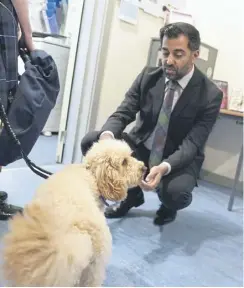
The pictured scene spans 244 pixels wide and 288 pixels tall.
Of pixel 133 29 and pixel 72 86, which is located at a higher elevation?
pixel 133 29

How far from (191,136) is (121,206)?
21.7 inches

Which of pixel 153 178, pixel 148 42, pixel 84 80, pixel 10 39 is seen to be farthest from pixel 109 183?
pixel 148 42

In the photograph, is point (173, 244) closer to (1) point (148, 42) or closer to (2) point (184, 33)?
(2) point (184, 33)

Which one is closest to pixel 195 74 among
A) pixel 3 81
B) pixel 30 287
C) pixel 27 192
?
pixel 3 81

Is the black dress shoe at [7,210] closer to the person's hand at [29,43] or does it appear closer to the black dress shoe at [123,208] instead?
the black dress shoe at [123,208]

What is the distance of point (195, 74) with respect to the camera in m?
1.81

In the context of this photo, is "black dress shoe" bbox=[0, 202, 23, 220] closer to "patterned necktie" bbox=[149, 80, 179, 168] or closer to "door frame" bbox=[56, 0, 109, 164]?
"patterned necktie" bbox=[149, 80, 179, 168]

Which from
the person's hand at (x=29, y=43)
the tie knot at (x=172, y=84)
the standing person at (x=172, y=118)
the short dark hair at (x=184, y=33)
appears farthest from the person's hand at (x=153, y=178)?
the person's hand at (x=29, y=43)

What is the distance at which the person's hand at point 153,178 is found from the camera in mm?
1439

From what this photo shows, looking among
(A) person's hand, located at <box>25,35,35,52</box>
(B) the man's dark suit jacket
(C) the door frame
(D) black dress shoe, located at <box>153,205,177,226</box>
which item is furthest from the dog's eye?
(C) the door frame

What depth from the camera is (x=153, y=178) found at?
1507 mm

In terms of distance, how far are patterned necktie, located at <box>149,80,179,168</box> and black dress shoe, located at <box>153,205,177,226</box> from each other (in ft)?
1.16

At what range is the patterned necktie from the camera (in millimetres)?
1779

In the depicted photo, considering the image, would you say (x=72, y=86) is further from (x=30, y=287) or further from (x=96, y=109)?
(x=30, y=287)
